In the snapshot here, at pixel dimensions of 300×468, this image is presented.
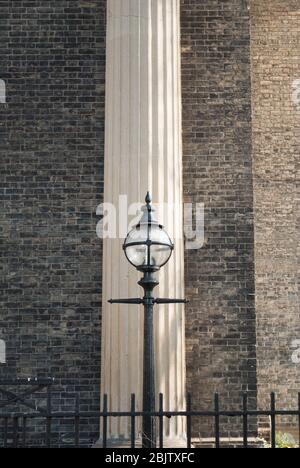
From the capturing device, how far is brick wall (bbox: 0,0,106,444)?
12.5 meters

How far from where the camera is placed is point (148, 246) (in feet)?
25.9

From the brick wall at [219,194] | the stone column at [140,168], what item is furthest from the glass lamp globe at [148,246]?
the brick wall at [219,194]

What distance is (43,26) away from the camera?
537 inches

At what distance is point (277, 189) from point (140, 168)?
392cm

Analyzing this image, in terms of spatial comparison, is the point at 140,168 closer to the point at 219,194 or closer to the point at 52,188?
the point at 219,194

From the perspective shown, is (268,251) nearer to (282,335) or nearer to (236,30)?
(282,335)

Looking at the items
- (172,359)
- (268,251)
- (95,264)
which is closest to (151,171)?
(95,264)

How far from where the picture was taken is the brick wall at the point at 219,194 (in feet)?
40.6

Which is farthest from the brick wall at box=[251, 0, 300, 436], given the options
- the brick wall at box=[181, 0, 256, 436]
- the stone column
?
the stone column

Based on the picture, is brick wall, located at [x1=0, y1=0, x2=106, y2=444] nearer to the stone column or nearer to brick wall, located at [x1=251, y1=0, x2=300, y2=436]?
the stone column

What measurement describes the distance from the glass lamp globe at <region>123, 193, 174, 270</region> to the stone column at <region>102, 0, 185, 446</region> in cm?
352

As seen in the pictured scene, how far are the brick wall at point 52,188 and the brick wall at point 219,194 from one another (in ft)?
4.27

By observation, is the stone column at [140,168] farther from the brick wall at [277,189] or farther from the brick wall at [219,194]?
the brick wall at [277,189]

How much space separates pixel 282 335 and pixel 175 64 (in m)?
4.86
